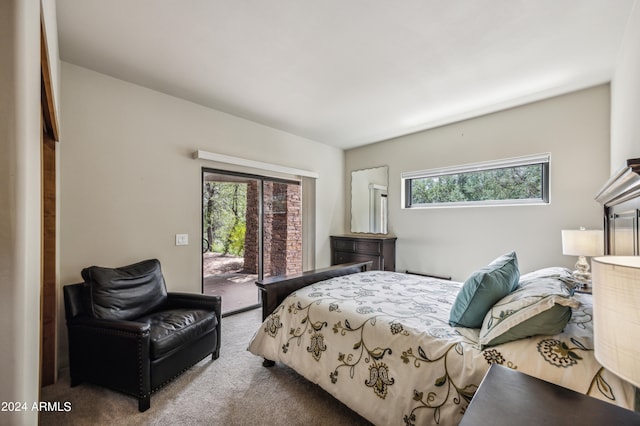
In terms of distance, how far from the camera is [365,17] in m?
1.80

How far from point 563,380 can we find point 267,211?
131 inches

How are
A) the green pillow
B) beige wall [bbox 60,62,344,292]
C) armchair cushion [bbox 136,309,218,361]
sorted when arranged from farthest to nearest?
beige wall [bbox 60,62,344,292], armchair cushion [bbox 136,309,218,361], the green pillow

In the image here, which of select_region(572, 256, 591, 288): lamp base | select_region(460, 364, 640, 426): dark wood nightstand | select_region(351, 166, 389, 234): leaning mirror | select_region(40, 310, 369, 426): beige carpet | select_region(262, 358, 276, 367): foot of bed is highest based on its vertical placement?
select_region(351, 166, 389, 234): leaning mirror

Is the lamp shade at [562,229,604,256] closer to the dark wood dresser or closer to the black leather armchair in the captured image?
the dark wood dresser

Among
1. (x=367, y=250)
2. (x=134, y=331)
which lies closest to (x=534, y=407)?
(x=134, y=331)

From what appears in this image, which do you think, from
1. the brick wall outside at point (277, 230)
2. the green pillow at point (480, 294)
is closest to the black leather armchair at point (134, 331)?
the brick wall outside at point (277, 230)

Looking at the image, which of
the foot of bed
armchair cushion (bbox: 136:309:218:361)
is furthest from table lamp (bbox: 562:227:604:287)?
armchair cushion (bbox: 136:309:218:361)

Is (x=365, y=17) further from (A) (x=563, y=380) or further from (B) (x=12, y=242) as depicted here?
(A) (x=563, y=380)

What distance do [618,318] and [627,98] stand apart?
2.19 m

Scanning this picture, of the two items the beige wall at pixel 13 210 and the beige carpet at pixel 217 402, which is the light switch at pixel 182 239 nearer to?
the beige carpet at pixel 217 402

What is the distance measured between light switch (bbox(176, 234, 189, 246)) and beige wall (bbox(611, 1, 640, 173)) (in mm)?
3654

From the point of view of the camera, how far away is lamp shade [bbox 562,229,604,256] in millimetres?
2299

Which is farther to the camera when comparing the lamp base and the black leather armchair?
the lamp base

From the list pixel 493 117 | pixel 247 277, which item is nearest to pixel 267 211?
pixel 247 277
